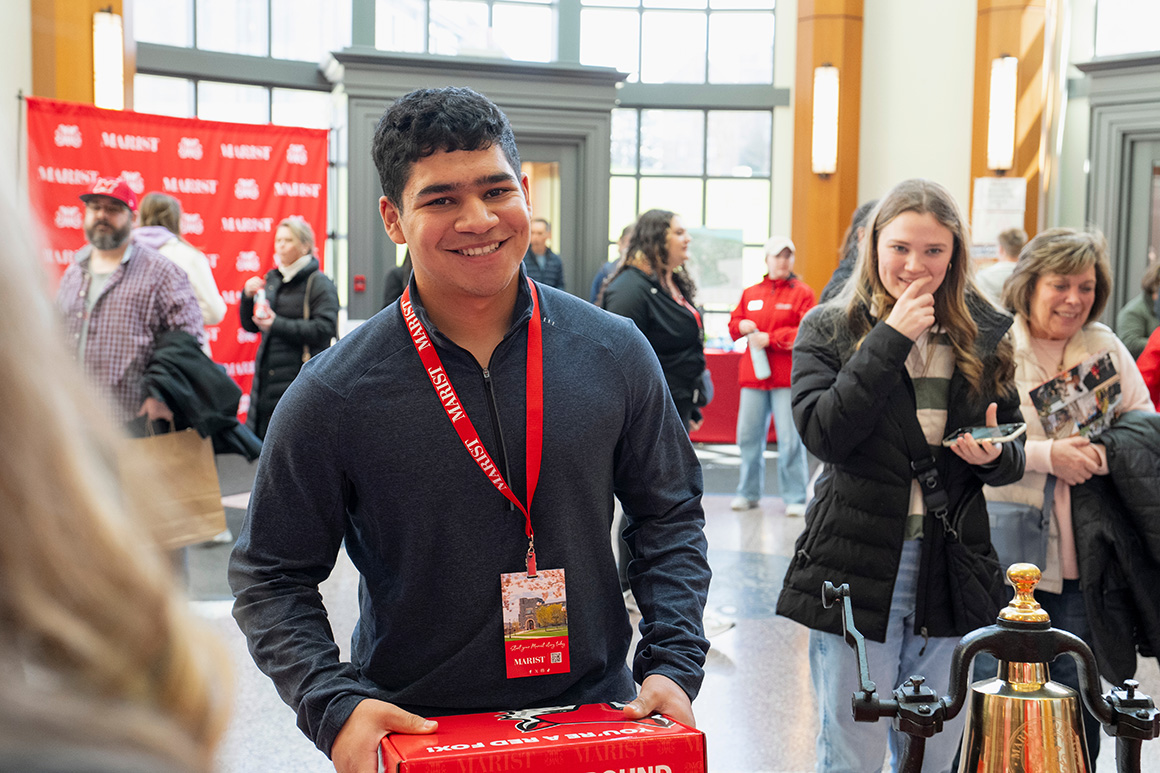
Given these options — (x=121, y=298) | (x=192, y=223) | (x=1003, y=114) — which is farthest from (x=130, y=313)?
(x=1003, y=114)

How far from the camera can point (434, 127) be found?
1.50 metres

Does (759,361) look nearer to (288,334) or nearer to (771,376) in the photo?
(771,376)

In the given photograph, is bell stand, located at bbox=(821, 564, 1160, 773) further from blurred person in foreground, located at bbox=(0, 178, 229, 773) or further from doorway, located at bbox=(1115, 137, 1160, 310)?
doorway, located at bbox=(1115, 137, 1160, 310)

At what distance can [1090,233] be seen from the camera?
9.18 ft

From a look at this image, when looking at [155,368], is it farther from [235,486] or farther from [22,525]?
[22,525]

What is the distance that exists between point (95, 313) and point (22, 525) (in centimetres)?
376

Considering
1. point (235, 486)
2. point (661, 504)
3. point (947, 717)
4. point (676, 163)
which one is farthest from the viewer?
point (676, 163)

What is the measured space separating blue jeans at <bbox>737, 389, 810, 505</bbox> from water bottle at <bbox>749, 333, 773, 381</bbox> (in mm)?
143

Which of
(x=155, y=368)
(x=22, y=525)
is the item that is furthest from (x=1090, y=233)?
(x=155, y=368)

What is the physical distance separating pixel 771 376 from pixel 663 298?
2217mm

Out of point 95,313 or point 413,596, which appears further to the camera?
point 95,313

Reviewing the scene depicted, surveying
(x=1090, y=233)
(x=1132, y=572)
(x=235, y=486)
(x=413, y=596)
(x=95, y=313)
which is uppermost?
(x=1090, y=233)

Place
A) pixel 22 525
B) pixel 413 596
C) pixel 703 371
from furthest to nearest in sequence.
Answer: pixel 703 371
pixel 413 596
pixel 22 525

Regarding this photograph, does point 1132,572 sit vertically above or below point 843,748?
above
